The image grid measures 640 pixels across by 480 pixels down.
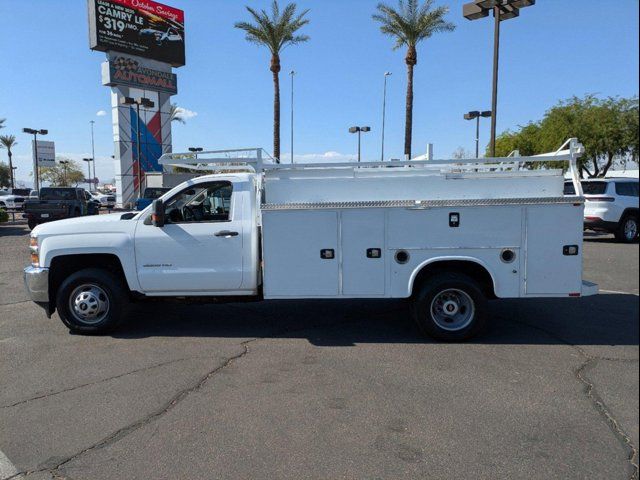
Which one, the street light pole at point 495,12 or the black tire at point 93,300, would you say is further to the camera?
the street light pole at point 495,12

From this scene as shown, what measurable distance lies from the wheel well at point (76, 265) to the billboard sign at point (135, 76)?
1566 inches

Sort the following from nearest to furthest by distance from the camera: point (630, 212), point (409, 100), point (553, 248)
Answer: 1. point (553, 248)
2. point (630, 212)
3. point (409, 100)

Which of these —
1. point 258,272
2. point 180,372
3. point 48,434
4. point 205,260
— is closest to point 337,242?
point 258,272

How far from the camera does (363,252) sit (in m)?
5.88

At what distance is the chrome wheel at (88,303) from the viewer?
6.32 m

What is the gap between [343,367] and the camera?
17.0ft

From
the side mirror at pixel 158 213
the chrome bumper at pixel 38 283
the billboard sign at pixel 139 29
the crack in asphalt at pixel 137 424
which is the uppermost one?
the billboard sign at pixel 139 29

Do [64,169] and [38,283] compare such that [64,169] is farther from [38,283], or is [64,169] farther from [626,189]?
[38,283]

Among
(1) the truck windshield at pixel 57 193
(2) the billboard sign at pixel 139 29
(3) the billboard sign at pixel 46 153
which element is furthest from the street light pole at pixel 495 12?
(3) the billboard sign at pixel 46 153

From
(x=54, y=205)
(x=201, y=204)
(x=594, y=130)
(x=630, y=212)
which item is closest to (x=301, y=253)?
(x=201, y=204)

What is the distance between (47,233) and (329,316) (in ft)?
12.9

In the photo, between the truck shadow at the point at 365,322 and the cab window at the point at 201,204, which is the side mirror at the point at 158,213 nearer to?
the cab window at the point at 201,204

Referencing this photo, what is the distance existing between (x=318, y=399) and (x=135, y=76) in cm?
4482

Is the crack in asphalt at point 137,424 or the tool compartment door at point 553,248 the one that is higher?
the tool compartment door at point 553,248
